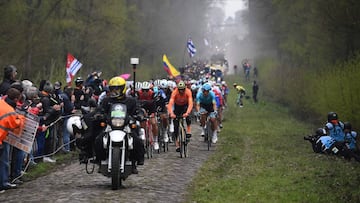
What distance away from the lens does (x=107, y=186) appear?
13172 mm

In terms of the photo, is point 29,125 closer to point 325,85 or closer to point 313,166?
point 313,166

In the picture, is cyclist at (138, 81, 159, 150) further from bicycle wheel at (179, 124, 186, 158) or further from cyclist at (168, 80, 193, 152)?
bicycle wheel at (179, 124, 186, 158)

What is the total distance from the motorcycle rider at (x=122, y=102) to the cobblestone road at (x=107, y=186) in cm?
61

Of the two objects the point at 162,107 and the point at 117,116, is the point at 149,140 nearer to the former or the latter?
the point at 162,107

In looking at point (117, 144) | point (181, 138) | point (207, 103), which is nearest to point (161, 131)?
point (207, 103)

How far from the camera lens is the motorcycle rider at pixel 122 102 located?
41.4ft

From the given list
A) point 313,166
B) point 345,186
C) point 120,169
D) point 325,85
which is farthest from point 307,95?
point 120,169

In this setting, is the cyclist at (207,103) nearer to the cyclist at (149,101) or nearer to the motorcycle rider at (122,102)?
the cyclist at (149,101)

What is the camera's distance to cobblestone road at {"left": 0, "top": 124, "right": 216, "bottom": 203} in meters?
11.8

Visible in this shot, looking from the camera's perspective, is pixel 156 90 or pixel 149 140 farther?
pixel 156 90

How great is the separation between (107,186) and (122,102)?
65.5 inches

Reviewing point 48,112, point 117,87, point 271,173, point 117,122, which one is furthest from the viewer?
point 271,173

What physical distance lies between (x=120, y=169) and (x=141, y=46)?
50.2 m

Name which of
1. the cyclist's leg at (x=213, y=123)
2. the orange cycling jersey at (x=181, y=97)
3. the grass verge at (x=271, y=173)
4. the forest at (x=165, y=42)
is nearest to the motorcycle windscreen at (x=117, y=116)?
the grass verge at (x=271, y=173)
